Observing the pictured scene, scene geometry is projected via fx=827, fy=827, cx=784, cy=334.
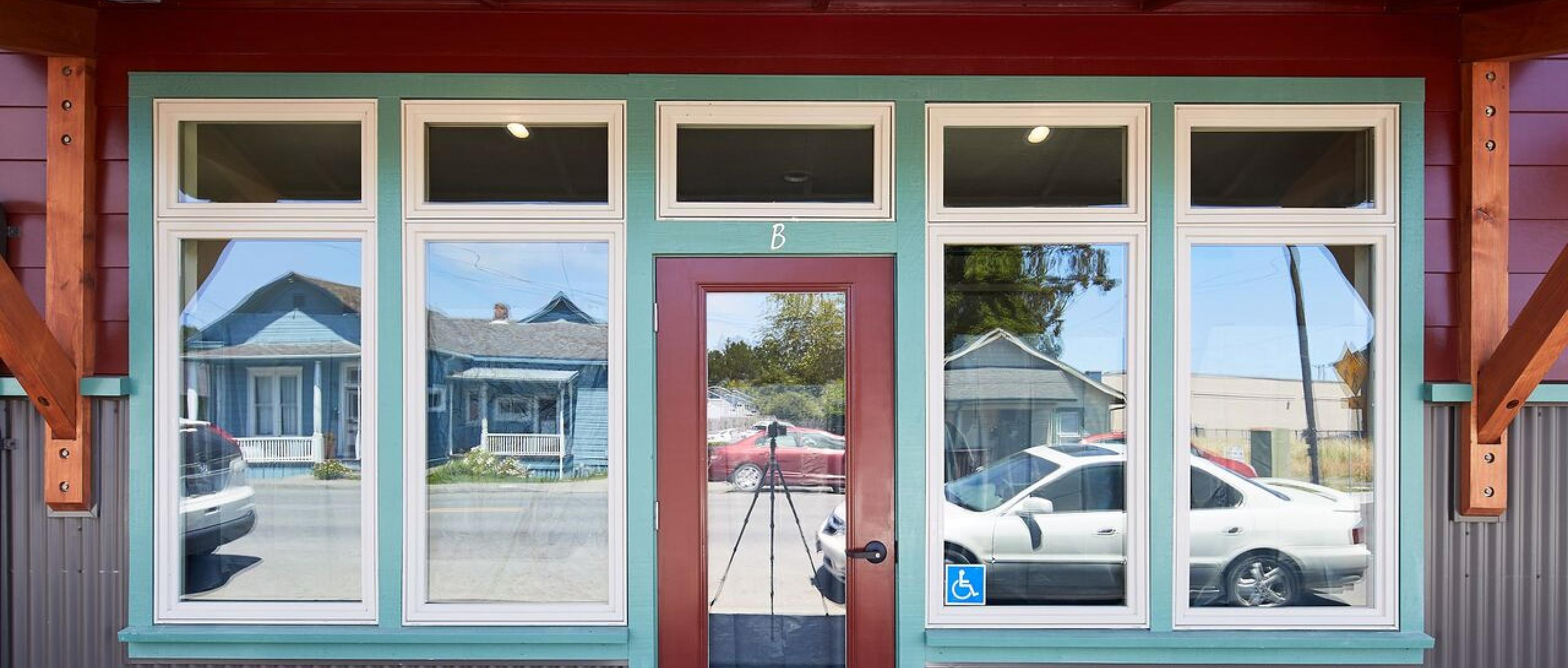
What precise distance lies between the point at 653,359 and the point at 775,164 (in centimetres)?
83

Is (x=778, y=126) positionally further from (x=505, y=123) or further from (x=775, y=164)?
(x=505, y=123)

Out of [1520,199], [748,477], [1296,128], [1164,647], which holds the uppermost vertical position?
[1296,128]

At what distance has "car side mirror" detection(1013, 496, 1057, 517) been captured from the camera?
9.96ft

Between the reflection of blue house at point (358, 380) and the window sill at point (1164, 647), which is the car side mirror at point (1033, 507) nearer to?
the window sill at point (1164, 647)

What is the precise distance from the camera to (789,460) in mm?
2971

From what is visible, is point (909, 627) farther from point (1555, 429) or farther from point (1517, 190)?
point (1517, 190)

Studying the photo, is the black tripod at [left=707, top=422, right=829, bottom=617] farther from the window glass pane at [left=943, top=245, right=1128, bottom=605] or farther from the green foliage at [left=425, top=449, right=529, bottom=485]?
the green foliage at [left=425, top=449, right=529, bottom=485]

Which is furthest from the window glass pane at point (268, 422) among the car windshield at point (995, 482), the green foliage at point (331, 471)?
the car windshield at point (995, 482)

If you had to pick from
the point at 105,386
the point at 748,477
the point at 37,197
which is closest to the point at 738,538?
the point at 748,477

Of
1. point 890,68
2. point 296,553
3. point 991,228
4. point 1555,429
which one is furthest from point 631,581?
point 1555,429

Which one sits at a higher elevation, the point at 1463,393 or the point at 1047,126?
the point at 1047,126

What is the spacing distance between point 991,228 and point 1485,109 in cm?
184

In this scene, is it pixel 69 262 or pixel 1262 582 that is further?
pixel 1262 582

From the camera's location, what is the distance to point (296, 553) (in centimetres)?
302
